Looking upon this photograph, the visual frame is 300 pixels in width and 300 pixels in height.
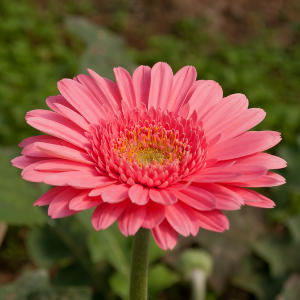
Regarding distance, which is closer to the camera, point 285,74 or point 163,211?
point 163,211

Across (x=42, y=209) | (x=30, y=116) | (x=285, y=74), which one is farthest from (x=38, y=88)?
(x=285, y=74)

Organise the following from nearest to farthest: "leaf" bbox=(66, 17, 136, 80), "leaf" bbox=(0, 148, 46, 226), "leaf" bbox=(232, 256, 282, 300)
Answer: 1. "leaf" bbox=(0, 148, 46, 226)
2. "leaf" bbox=(232, 256, 282, 300)
3. "leaf" bbox=(66, 17, 136, 80)

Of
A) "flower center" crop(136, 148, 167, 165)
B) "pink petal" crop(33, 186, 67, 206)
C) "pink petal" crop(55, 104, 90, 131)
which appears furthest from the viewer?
"flower center" crop(136, 148, 167, 165)

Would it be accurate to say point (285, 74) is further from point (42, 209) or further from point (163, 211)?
point (163, 211)

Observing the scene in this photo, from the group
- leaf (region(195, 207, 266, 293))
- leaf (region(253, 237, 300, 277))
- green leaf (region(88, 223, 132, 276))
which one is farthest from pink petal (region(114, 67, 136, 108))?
leaf (region(253, 237, 300, 277))

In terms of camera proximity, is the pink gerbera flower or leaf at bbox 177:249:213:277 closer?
the pink gerbera flower

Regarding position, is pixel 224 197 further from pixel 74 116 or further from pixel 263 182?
pixel 74 116

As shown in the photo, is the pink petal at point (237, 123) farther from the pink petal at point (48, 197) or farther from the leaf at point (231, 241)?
the leaf at point (231, 241)

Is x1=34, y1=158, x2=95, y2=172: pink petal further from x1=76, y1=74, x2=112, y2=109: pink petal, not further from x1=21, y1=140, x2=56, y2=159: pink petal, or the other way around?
x1=76, y1=74, x2=112, y2=109: pink petal
